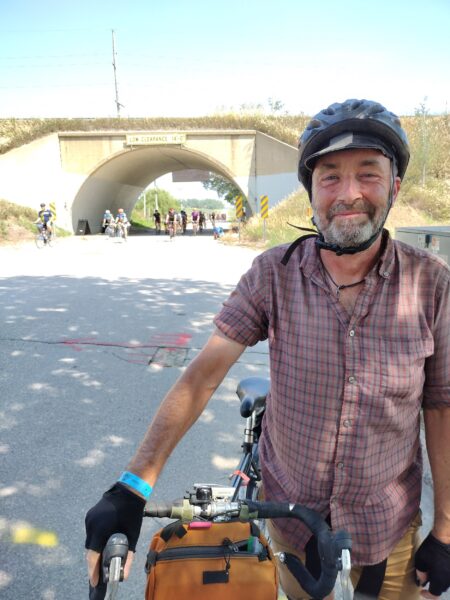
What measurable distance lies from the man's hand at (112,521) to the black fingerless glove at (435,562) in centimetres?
100

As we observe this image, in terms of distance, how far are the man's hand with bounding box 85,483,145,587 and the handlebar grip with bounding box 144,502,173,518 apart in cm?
4

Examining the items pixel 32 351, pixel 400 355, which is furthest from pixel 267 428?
pixel 32 351

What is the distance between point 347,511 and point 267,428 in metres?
0.43

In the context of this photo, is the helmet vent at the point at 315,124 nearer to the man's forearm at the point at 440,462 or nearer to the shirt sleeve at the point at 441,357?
the shirt sleeve at the point at 441,357

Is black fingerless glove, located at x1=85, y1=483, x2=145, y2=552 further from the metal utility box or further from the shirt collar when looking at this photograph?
the metal utility box

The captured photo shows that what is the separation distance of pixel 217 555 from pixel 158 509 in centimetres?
20

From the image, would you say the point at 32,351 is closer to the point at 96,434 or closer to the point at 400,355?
the point at 96,434

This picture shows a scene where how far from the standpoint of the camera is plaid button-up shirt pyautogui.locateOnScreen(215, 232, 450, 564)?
4.72 ft

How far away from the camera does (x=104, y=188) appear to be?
29.1m

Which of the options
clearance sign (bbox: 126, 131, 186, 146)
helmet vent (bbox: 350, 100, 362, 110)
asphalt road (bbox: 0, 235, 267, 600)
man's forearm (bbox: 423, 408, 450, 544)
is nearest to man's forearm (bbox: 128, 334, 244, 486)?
man's forearm (bbox: 423, 408, 450, 544)

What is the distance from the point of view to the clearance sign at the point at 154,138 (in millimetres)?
24672

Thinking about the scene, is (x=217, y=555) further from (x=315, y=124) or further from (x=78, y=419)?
(x=78, y=419)

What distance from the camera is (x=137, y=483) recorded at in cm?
131

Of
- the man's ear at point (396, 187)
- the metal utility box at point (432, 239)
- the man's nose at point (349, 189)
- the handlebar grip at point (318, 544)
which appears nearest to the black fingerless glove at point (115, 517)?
the handlebar grip at point (318, 544)
